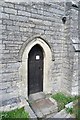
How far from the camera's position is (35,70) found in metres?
5.95

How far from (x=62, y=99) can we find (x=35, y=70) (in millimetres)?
1749

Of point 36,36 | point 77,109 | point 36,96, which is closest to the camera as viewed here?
point 77,109

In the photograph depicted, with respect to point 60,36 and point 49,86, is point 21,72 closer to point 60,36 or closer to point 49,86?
point 49,86

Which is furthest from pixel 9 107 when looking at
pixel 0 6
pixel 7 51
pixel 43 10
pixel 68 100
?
pixel 43 10

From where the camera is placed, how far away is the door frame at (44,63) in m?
5.22

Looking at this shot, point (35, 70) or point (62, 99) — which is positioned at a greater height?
point (35, 70)

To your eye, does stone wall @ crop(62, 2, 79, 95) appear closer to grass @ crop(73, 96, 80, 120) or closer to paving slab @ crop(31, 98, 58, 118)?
grass @ crop(73, 96, 80, 120)

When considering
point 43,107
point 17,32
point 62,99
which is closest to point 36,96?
point 43,107

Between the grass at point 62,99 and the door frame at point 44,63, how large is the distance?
0.45 metres

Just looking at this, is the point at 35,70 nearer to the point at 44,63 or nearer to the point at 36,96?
the point at 44,63

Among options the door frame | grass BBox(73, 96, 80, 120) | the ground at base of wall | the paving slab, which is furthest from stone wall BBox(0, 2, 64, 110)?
grass BBox(73, 96, 80, 120)

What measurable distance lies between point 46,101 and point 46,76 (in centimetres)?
110

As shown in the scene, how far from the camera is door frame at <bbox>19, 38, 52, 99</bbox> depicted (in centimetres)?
522

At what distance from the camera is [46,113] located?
4.83 m
